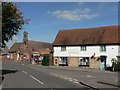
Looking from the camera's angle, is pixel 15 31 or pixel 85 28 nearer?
pixel 15 31

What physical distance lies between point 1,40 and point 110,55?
71.5 feet

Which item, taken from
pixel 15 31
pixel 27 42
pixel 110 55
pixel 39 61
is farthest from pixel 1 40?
pixel 27 42

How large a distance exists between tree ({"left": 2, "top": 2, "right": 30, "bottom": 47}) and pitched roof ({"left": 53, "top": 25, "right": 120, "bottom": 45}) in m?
20.1

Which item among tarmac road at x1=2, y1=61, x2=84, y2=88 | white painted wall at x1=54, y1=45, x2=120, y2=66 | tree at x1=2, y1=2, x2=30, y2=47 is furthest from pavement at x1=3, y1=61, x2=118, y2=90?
white painted wall at x1=54, y1=45, x2=120, y2=66

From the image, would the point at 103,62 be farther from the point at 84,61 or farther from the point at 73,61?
the point at 73,61

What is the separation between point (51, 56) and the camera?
3962cm

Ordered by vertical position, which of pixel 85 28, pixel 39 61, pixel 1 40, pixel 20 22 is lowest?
pixel 39 61

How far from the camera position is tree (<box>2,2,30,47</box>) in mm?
15030

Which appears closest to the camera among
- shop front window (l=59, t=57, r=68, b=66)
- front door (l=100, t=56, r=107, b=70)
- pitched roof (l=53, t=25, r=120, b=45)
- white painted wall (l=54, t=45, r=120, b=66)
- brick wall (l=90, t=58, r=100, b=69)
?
white painted wall (l=54, t=45, r=120, b=66)

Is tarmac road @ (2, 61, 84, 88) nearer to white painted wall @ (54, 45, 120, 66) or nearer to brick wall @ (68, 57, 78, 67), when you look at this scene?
white painted wall @ (54, 45, 120, 66)

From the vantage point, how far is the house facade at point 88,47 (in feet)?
107

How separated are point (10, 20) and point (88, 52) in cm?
2135

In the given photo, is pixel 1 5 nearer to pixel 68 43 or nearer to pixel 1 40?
pixel 1 40

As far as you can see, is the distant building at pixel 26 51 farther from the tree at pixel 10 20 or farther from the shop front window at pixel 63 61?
the tree at pixel 10 20
